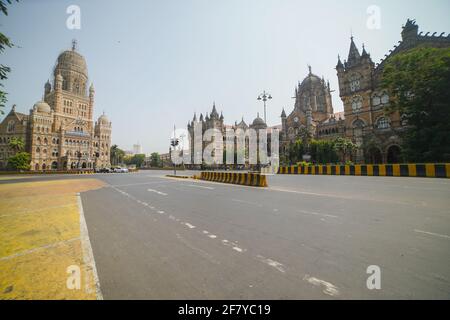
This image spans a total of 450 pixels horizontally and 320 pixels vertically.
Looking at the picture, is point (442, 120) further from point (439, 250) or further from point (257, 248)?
point (257, 248)

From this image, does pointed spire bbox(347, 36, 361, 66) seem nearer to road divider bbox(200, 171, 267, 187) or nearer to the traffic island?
road divider bbox(200, 171, 267, 187)

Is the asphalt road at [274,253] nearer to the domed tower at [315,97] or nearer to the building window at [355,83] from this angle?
the building window at [355,83]

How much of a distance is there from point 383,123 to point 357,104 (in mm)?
6334

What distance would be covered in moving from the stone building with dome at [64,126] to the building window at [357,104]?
2660 inches

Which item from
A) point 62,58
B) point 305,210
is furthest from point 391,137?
point 62,58

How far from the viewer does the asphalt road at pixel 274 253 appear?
2.07 m

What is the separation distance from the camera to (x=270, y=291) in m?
2.03

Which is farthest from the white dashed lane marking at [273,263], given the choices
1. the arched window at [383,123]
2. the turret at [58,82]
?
the turret at [58,82]

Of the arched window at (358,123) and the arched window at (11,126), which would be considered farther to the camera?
the arched window at (11,126)

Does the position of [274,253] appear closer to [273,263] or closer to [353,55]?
[273,263]

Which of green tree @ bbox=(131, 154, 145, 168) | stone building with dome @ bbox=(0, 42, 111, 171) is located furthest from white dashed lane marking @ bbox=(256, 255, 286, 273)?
green tree @ bbox=(131, 154, 145, 168)

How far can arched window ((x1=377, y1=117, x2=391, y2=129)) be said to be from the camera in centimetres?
3431
